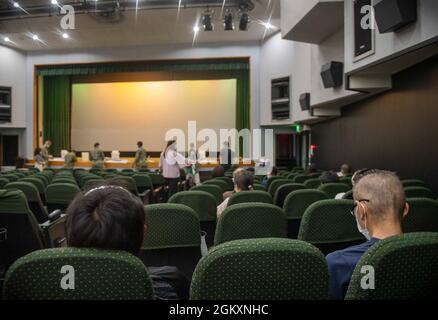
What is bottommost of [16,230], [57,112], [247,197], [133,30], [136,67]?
[16,230]

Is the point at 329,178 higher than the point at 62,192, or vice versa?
the point at 329,178

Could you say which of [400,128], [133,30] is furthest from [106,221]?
[133,30]

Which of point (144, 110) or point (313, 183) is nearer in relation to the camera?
point (313, 183)

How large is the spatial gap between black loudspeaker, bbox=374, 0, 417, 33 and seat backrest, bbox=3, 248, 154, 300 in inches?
172

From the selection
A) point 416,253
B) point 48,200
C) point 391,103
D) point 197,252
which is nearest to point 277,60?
point 391,103

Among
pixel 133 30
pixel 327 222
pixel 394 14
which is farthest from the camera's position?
pixel 133 30

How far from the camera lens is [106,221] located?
109 cm

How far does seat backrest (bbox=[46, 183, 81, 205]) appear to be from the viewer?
182 inches

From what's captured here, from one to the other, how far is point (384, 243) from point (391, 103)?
6.38 metres

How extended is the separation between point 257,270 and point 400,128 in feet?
20.5

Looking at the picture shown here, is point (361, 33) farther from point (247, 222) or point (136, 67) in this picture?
point (136, 67)

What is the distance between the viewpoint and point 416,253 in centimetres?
108

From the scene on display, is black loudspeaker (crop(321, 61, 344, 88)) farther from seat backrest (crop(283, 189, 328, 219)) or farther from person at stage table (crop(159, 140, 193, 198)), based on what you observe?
seat backrest (crop(283, 189, 328, 219))

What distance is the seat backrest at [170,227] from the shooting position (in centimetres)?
226
